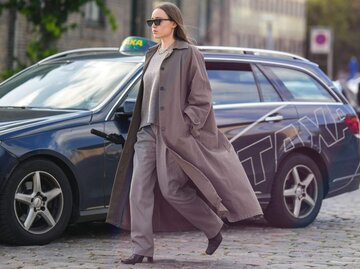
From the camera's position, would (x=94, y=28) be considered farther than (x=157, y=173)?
Yes

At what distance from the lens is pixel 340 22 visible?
299 feet

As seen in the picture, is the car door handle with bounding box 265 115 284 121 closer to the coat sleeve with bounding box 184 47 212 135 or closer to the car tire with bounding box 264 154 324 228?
the car tire with bounding box 264 154 324 228

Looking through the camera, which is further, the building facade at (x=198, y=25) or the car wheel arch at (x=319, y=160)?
the building facade at (x=198, y=25)

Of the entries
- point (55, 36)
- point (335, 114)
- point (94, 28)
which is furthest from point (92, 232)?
point (94, 28)

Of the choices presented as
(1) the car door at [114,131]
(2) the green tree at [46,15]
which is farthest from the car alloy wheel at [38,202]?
(2) the green tree at [46,15]

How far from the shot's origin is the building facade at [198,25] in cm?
3012

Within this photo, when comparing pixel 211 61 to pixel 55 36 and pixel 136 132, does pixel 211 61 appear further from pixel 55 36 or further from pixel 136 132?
pixel 55 36

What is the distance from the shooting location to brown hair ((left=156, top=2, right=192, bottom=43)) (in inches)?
325

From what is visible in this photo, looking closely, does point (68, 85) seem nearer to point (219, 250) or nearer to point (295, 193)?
point (219, 250)

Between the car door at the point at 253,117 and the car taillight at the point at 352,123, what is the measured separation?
70cm

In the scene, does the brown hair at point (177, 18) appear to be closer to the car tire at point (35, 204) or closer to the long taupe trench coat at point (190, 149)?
the long taupe trench coat at point (190, 149)

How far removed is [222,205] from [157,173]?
510 millimetres

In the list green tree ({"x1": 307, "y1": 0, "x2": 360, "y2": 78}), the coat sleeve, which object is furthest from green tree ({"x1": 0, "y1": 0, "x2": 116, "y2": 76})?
green tree ({"x1": 307, "y1": 0, "x2": 360, "y2": 78})

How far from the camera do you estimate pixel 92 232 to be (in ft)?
33.4
